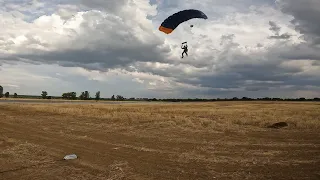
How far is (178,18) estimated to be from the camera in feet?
87.5

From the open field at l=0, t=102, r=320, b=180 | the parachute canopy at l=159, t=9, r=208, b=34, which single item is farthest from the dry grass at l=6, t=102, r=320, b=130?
the parachute canopy at l=159, t=9, r=208, b=34

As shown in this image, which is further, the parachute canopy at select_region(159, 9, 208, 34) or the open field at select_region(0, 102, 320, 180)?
the parachute canopy at select_region(159, 9, 208, 34)

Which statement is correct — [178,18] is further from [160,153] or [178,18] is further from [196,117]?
[160,153]

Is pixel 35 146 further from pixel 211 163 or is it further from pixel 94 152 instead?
pixel 211 163

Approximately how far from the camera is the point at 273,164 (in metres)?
13.0

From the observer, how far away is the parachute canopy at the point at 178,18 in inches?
1040

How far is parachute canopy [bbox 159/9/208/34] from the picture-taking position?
26422mm

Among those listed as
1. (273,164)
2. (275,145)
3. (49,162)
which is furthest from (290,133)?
(49,162)

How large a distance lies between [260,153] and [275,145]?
8.15 feet

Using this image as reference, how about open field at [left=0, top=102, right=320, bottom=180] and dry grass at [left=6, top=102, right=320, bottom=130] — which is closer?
open field at [left=0, top=102, right=320, bottom=180]

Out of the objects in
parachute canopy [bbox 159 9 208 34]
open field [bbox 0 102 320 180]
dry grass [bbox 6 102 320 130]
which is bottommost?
open field [bbox 0 102 320 180]

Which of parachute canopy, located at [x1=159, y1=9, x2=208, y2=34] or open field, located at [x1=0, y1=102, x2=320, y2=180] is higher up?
parachute canopy, located at [x1=159, y1=9, x2=208, y2=34]

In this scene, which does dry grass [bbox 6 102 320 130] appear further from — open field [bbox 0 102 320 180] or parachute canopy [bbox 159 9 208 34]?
parachute canopy [bbox 159 9 208 34]

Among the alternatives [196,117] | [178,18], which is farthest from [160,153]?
[196,117]
